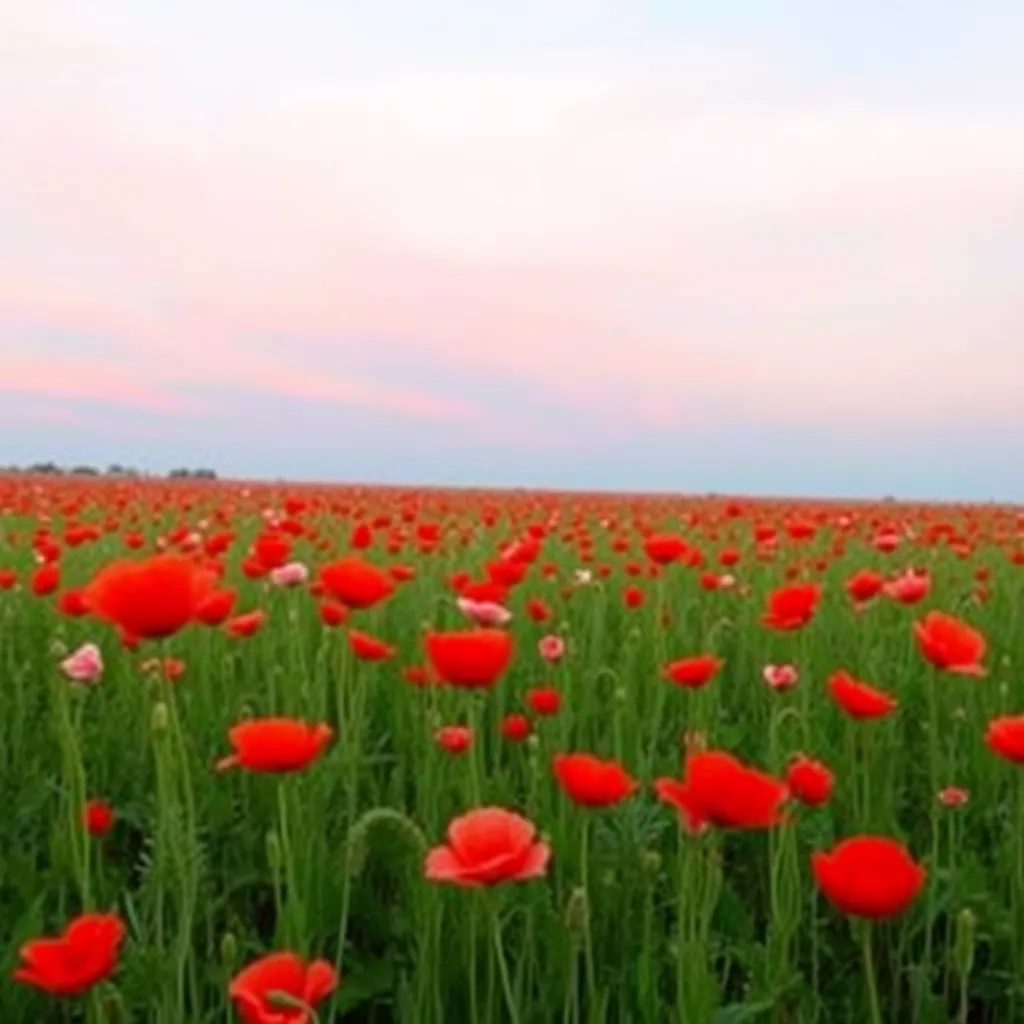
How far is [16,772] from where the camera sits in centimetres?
349

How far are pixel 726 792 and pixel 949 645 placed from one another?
877 millimetres

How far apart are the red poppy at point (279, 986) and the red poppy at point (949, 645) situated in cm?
123

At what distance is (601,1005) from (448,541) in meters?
6.28

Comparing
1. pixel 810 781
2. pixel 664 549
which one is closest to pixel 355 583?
pixel 810 781

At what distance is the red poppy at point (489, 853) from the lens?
62.6 inches

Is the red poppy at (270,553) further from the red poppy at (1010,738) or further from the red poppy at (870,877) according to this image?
the red poppy at (870,877)

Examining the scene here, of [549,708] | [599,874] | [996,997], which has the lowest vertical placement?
[996,997]

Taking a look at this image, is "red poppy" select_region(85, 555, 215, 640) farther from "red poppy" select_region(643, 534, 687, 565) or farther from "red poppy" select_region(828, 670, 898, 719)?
"red poppy" select_region(643, 534, 687, 565)

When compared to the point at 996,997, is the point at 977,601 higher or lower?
higher

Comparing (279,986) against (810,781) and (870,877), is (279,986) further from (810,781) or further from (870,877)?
(810,781)

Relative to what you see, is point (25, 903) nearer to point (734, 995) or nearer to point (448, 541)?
point (734, 995)

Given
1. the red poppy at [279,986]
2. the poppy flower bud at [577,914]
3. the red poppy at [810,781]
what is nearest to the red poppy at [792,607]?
the red poppy at [810,781]

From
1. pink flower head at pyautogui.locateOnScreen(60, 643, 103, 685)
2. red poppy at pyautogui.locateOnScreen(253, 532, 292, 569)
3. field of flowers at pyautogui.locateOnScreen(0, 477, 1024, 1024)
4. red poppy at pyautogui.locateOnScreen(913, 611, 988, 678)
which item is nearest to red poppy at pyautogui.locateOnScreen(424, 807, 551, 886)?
field of flowers at pyautogui.locateOnScreen(0, 477, 1024, 1024)

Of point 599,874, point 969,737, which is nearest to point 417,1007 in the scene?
point 599,874
